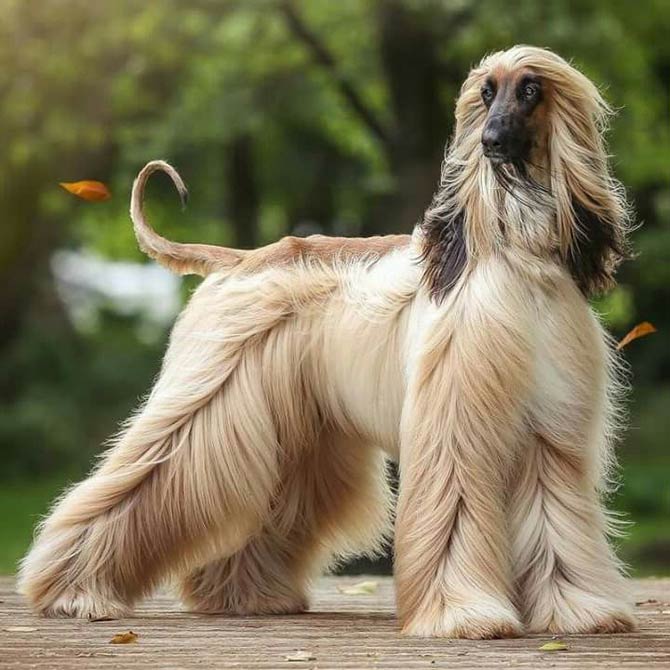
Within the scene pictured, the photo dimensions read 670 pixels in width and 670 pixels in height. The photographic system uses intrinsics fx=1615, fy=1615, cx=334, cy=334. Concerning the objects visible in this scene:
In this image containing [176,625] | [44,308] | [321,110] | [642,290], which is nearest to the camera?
[176,625]

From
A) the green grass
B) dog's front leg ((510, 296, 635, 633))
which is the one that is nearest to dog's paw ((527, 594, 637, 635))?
dog's front leg ((510, 296, 635, 633))

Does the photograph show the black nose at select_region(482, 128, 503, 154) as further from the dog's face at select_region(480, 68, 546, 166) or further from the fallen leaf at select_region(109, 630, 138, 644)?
the fallen leaf at select_region(109, 630, 138, 644)

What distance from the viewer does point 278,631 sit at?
15.3ft

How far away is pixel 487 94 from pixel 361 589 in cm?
241

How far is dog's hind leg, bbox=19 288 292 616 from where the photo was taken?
4.93m

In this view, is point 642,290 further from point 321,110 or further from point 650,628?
point 650,628

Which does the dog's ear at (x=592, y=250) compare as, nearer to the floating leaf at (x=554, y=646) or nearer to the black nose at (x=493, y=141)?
the black nose at (x=493, y=141)

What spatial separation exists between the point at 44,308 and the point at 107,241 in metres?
1.47

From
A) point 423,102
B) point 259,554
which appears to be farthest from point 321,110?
point 259,554

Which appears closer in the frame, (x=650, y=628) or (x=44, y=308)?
(x=650, y=628)

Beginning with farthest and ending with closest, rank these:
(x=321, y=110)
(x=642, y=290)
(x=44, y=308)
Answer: (x=44, y=308) < (x=642, y=290) < (x=321, y=110)

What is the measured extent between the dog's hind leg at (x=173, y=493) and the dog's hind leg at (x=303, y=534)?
27 cm

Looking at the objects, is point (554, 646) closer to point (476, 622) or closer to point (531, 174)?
point (476, 622)

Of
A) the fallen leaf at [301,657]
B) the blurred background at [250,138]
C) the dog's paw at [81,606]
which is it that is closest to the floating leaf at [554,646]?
the fallen leaf at [301,657]
